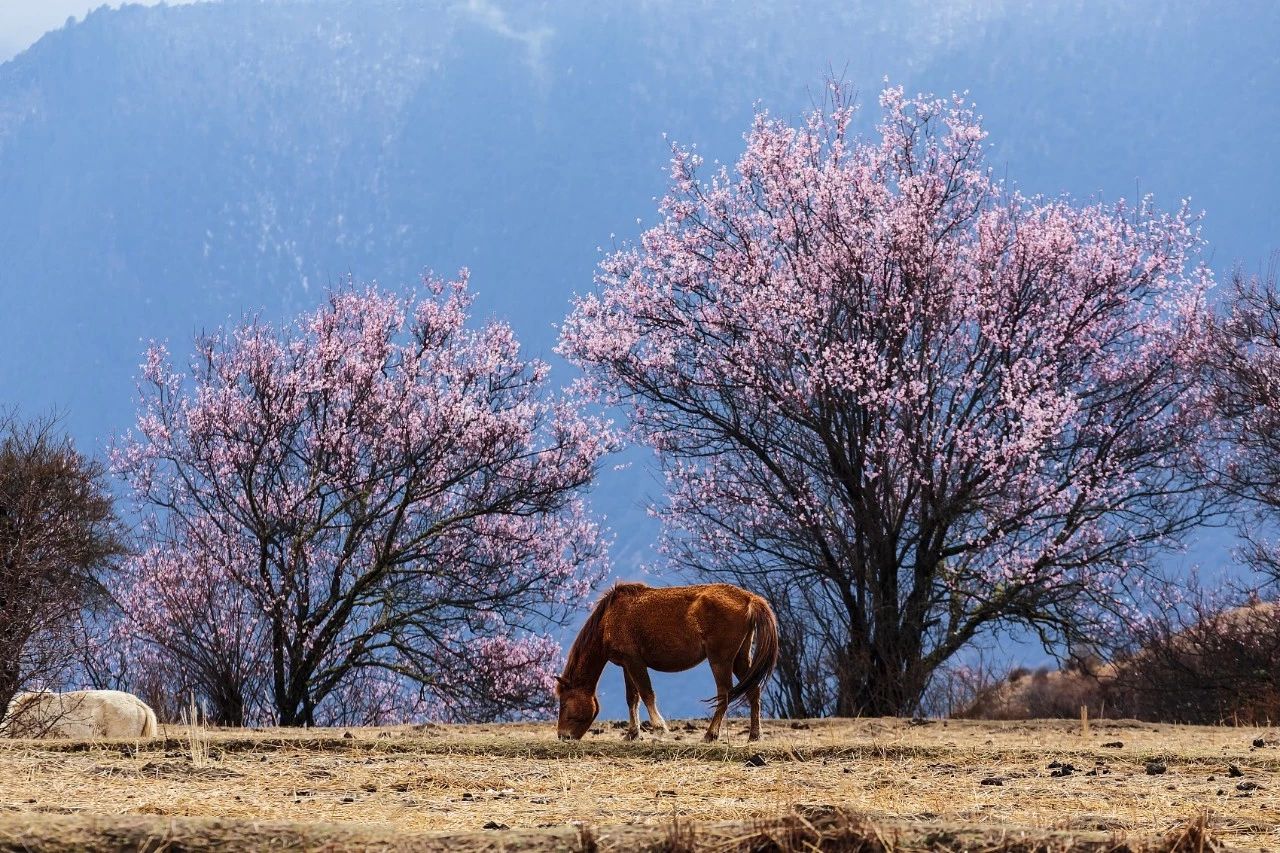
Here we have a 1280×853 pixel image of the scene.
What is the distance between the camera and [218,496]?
22125 millimetres

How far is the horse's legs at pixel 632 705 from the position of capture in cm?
1000

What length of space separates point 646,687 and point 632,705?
0.17m

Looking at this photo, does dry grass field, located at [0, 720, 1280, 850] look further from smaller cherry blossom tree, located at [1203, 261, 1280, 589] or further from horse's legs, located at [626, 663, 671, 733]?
smaller cherry blossom tree, located at [1203, 261, 1280, 589]

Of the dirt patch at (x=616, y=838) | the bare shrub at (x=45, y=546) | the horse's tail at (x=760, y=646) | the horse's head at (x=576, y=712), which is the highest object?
the bare shrub at (x=45, y=546)

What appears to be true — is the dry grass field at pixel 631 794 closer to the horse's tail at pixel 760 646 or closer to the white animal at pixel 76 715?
the horse's tail at pixel 760 646

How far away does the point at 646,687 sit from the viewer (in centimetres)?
1019

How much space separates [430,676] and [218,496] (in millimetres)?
4265

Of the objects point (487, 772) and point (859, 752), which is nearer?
point (487, 772)

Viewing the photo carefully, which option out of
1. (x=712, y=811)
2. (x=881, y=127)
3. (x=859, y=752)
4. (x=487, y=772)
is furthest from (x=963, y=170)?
(x=712, y=811)

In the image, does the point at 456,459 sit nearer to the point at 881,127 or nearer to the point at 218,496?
the point at 218,496

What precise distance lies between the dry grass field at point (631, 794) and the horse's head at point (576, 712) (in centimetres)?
18

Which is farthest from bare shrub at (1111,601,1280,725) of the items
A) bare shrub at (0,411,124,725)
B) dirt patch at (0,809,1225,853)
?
dirt patch at (0,809,1225,853)

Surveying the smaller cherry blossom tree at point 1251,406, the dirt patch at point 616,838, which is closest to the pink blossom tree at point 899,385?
the smaller cherry blossom tree at point 1251,406

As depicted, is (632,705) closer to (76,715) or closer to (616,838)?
(616,838)
